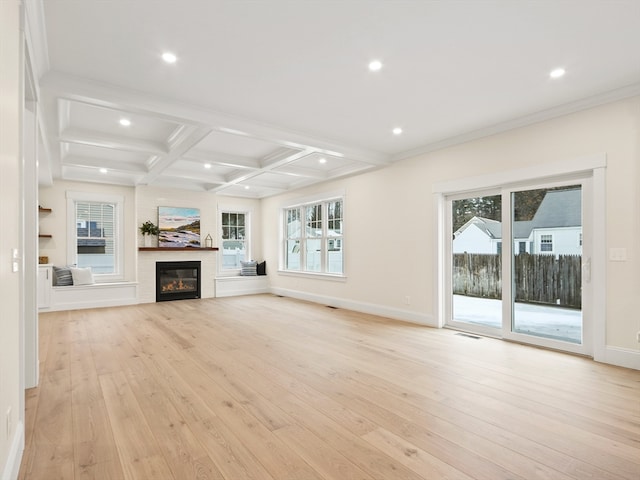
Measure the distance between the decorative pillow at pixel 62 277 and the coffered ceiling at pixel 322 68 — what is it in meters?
2.91

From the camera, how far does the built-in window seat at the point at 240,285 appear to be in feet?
28.2

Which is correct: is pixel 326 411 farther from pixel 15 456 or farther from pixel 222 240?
pixel 222 240

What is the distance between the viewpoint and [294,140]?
4672 millimetres

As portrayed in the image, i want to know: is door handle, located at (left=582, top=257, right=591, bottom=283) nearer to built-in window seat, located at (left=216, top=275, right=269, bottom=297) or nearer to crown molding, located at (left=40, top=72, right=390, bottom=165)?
crown molding, located at (left=40, top=72, right=390, bottom=165)

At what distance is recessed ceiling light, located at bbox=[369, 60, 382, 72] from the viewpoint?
2.95 metres

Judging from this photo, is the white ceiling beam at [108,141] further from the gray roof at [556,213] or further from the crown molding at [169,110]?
the gray roof at [556,213]

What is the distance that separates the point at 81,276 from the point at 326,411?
6.44 m

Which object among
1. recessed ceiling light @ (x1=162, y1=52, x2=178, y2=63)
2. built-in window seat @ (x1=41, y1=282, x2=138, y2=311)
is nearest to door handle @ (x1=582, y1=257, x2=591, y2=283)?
recessed ceiling light @ (x1=162, y1=52, x2=178, y2=63)

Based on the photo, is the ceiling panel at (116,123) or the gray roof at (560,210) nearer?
the gray roof at (560,210)

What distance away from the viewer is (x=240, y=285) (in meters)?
8.86

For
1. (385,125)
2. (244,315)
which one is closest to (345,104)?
(385,125)

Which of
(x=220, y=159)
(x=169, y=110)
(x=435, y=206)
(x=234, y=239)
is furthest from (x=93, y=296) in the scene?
(x=435, y=206)

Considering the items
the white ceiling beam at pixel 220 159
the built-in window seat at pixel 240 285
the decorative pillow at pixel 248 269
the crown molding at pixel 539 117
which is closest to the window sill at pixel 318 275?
the built-in window seat at pixel 240 285

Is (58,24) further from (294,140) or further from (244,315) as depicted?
(244,315)
